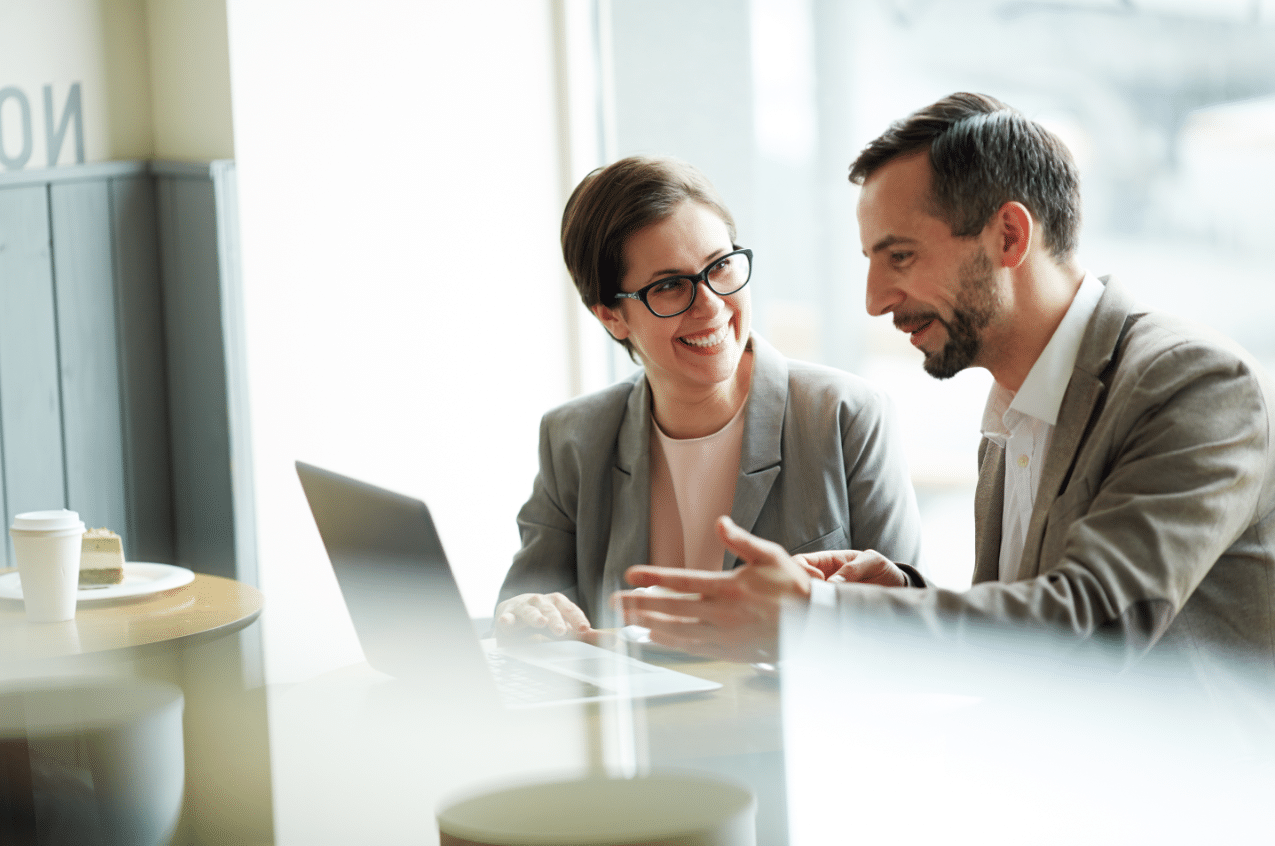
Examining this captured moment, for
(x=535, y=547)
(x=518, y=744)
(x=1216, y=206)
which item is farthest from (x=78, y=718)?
(x=1216, y=206)

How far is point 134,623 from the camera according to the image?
4.62 feet

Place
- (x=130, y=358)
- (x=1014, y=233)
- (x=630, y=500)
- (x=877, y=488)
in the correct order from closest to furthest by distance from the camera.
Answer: (x=1014, y=233) < (x=877, y=488) < (x=630, y=500) < (x=130, y=358)

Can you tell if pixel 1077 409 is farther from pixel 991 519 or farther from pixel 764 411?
pixel 764 411

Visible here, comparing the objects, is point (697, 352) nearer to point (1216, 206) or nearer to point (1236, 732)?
point (1236, 732)

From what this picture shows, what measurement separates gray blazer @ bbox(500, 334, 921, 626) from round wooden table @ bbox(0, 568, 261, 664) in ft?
1.32

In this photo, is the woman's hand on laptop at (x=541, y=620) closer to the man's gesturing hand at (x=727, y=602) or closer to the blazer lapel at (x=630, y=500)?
the blazer lapel at (x=630, y=500)

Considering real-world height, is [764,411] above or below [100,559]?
above

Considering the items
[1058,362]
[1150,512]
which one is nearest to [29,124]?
[1058,362]

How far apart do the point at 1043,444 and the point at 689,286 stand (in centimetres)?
59

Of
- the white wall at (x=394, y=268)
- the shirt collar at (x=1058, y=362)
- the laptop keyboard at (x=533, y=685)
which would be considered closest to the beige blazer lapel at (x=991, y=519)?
the shirt collar at (x=1058, y=362)

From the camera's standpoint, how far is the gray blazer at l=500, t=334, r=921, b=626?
169 cm

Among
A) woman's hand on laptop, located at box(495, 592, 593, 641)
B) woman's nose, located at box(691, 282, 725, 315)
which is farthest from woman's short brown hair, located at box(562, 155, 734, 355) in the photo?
woman's hand on laptop, located at box(495, 592, 593, 641)

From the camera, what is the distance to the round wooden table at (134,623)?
1297 millimetres

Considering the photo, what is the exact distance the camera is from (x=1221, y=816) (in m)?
1.05
